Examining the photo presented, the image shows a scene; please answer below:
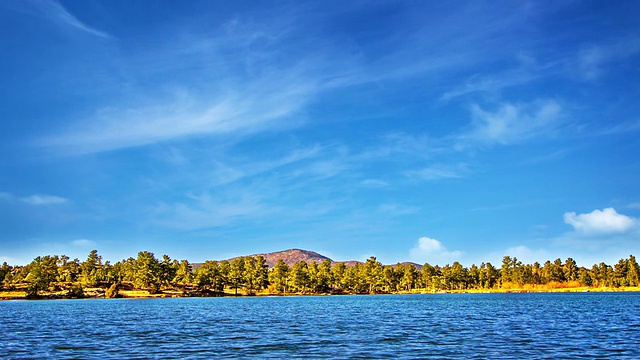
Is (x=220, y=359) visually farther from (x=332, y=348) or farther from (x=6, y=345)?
(x=6, y=345)

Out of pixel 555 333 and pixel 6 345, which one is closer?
pixel 6 345

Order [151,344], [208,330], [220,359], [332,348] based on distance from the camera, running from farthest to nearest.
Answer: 1. [208,330]
2. [151,344]
3. [332,348]
4. [220,359]

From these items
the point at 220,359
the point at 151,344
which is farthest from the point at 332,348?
the point at 151,344

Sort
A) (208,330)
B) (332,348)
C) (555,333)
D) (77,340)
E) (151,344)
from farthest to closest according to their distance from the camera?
(208,330)
(555,333)
(77,340)
(151,344)
(332,348)

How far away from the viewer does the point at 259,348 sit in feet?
131

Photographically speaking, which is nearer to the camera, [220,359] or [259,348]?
[220,359]

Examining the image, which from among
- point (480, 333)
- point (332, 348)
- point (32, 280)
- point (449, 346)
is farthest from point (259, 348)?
point (32, 280)

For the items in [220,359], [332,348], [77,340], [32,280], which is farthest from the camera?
[32,280]

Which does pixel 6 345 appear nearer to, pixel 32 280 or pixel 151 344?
pixel 151 344

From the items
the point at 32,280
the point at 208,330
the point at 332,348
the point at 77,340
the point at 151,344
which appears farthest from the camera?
the point at 32,280

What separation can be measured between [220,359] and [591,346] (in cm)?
2829

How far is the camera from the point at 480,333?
50219mm

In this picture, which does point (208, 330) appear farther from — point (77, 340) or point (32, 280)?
point (32, 280)

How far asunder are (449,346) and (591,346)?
10.9m
